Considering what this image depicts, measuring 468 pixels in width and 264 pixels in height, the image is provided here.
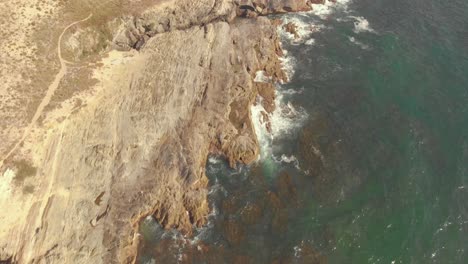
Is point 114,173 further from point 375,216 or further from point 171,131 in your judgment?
point 375,216

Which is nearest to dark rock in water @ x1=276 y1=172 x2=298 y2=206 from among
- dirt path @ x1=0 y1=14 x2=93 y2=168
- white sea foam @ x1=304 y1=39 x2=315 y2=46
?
white sea foam @ x1=304 y1=39 x2=315 y2=46

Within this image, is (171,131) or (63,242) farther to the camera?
(171,131)

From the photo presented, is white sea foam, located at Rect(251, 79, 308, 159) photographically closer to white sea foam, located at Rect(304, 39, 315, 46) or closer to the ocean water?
the ocean water

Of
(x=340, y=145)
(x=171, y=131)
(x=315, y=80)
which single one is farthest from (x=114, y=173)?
(x=315, y=80)

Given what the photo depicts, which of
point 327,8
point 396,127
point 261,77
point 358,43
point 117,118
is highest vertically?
point 117,118

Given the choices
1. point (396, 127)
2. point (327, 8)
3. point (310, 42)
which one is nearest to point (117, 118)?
point (310, 42)

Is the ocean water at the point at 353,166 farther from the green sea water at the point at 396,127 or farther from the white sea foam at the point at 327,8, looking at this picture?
the white sea foam at the point at 327,8

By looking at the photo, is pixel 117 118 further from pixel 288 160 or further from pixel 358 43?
pixel 358 43
